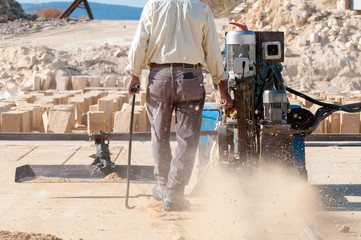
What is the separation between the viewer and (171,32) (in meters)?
3.94

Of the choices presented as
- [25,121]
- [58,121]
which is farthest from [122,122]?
[25,121]

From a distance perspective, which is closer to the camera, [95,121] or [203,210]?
[203,210]

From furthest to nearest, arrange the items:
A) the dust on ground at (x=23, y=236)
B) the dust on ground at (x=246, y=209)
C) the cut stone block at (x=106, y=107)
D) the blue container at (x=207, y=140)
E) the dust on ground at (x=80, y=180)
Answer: the cut stone block at (x=106, y=107)
the blue container at (x=207, y=140)
the dust on ground at (x=80, y=180)
the dust on ground at (x=246, y=209)
the dust on ground at (x=23, y=236)

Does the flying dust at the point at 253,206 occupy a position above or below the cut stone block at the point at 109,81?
below

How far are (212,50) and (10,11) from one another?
120 ft

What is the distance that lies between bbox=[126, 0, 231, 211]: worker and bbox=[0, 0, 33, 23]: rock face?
34.2 metres

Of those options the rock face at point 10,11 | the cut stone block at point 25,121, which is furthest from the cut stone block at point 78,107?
the rock face at point 10,11

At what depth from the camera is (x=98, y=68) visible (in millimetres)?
20828

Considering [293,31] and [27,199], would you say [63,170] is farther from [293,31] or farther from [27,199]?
[293,31]

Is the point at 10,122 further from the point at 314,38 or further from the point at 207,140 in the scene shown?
the point at 314,38

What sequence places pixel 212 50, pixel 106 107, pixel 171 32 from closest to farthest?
pixel 171 32, pixel 212 50, pixel 106 107

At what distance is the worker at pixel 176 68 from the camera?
3932mm

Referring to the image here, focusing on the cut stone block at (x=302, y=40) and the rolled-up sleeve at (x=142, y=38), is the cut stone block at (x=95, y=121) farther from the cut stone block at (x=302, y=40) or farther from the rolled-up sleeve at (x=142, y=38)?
the cut stone block at (x=302, y=40)

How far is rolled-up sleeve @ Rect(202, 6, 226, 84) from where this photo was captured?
4.04 m
